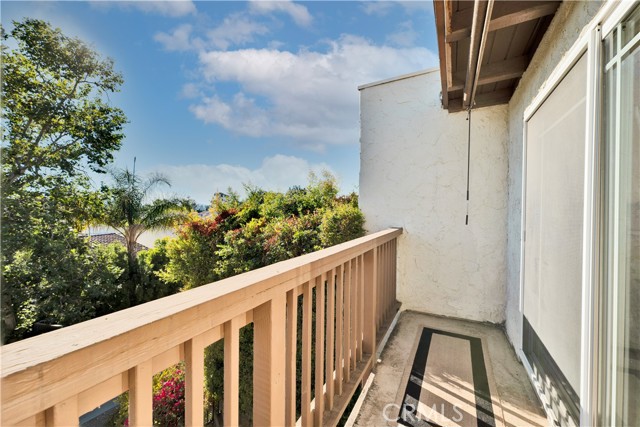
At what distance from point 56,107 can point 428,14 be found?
13391mm

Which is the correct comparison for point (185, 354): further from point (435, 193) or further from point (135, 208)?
point (135, 208)

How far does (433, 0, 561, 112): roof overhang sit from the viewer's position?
1.75 metres

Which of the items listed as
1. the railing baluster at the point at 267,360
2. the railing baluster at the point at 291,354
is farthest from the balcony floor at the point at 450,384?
the railing baluster at the point at 267,360

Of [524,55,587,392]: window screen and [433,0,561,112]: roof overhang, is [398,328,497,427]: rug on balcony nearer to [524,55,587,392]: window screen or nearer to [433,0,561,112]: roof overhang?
[524,55,587,392]: window screen

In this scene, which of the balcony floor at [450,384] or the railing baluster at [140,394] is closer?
the railing baluster at [140,394]

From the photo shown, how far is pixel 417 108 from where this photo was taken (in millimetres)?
3764

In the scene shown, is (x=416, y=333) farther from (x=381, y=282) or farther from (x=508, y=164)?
(x=508, y=164)

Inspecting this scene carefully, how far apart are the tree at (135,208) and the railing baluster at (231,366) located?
1207cm

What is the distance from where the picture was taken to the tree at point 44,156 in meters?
8.66

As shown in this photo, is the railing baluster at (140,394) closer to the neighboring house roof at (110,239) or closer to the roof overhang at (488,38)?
the roof overhang at (488,38)

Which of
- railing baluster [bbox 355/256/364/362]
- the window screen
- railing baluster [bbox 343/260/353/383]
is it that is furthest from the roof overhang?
railing baluster [bbox 355/256/364/362]

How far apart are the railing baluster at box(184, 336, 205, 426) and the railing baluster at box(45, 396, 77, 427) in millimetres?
255

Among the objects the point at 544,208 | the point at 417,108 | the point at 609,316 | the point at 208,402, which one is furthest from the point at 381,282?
the point at 208,402

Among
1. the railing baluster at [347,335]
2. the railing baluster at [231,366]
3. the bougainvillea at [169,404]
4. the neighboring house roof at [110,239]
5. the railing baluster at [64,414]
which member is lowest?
the bougainvillea at [169,404]
